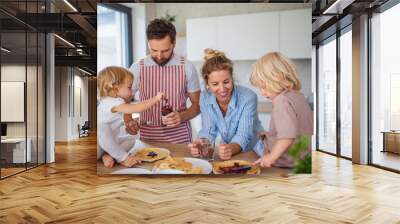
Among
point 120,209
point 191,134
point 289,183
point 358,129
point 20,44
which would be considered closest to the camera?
point 120,209

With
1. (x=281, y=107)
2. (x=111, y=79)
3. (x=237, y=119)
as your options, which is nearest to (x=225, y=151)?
(x=237, y=119)

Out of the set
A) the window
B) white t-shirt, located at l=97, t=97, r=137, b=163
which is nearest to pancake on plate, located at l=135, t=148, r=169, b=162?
white t-shirt, located at l=97, t=97, r=137, b=163

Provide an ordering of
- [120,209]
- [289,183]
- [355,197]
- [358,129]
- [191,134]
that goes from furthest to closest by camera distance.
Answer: [358,129] → [191,134] → [289,183] → [355,197] → [120,209]

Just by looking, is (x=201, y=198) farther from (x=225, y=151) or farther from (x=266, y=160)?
(x=266, y=160)

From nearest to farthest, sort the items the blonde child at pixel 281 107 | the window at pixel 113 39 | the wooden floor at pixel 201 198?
the wooden floor at pixel 201 198
the blonde child at pixel 281 107
the window at pixel 113 39

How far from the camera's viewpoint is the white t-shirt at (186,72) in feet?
20.3

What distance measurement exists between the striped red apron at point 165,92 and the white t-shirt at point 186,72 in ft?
0.15

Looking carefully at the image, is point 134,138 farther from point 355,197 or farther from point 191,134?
point 355,197

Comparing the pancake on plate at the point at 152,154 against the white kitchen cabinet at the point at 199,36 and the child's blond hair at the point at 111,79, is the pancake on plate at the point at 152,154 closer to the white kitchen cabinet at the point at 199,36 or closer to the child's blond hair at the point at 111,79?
the child's blond hair at the point at 111,79

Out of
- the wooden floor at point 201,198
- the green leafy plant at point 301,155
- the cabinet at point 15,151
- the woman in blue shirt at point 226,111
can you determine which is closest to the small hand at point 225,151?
the woman in blue shirt at point 226,111

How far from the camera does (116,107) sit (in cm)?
614

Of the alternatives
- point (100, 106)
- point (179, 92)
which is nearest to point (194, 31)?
point (179, 92)

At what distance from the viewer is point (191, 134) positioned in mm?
6215

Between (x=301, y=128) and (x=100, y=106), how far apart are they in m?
3.11
